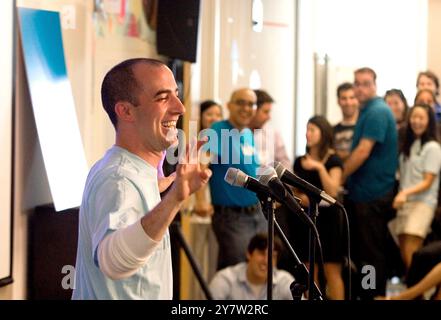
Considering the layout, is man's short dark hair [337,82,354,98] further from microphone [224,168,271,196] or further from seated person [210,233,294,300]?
microphone [224,168,271,196]

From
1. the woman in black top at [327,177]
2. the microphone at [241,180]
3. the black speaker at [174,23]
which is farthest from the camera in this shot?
the black speaker at [174,23]

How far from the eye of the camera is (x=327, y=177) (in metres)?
2.68

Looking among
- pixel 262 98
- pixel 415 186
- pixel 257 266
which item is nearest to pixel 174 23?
pixel 262 98

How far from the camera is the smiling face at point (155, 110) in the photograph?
2.08 metres

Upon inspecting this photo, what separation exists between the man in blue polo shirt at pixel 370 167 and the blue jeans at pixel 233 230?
0.33 meters

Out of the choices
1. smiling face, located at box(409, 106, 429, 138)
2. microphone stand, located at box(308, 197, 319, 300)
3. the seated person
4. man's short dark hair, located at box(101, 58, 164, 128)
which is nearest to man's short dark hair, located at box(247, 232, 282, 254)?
the seated person

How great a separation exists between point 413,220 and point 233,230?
0.67m

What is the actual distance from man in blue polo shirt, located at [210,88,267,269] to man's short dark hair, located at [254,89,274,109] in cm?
2

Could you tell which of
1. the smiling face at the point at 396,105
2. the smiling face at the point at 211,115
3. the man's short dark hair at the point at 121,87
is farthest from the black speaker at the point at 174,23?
the smiling face at the point at 396,105

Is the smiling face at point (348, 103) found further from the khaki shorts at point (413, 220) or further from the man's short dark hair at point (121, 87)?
the man's short dark hair at point (121, 87)

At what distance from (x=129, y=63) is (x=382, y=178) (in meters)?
1.04

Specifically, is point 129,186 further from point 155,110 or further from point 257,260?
point 257,260

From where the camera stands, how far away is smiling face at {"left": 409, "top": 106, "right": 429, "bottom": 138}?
3125 mm
